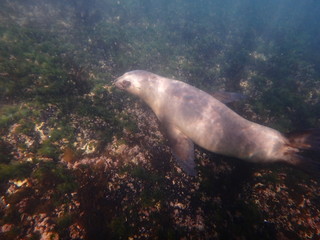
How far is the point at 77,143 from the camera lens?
157 inches

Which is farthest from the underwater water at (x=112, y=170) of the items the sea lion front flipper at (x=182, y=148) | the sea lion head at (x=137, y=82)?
the sea lion head at (x=137, y=82)

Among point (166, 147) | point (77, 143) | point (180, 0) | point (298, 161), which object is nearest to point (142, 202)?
point (166, 147)

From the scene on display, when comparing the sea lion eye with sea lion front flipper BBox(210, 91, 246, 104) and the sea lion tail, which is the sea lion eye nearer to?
sea lion front flipper BBox(210, 91, 246, 104)

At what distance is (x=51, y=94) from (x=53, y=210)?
303 cm

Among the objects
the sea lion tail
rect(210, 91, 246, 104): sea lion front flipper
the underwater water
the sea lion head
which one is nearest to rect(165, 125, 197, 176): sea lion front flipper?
the underwater water

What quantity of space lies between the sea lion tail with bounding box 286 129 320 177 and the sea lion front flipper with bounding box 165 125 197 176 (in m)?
1.95

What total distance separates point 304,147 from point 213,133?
179cm

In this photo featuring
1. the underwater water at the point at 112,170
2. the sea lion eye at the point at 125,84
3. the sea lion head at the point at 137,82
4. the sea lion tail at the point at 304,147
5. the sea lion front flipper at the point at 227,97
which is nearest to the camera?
the underwater water at the point at 112,170

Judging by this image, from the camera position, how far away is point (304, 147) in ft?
12.4

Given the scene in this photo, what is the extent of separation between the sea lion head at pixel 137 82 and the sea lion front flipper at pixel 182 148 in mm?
1617

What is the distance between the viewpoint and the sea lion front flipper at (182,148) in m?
4.04

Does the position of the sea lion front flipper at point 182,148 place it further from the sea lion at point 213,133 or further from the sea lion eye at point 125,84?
the sea lion eye at point 125,84

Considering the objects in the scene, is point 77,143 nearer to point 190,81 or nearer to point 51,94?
point 51,94

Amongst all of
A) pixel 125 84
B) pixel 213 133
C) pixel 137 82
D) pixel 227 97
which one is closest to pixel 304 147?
pixel 213 133
